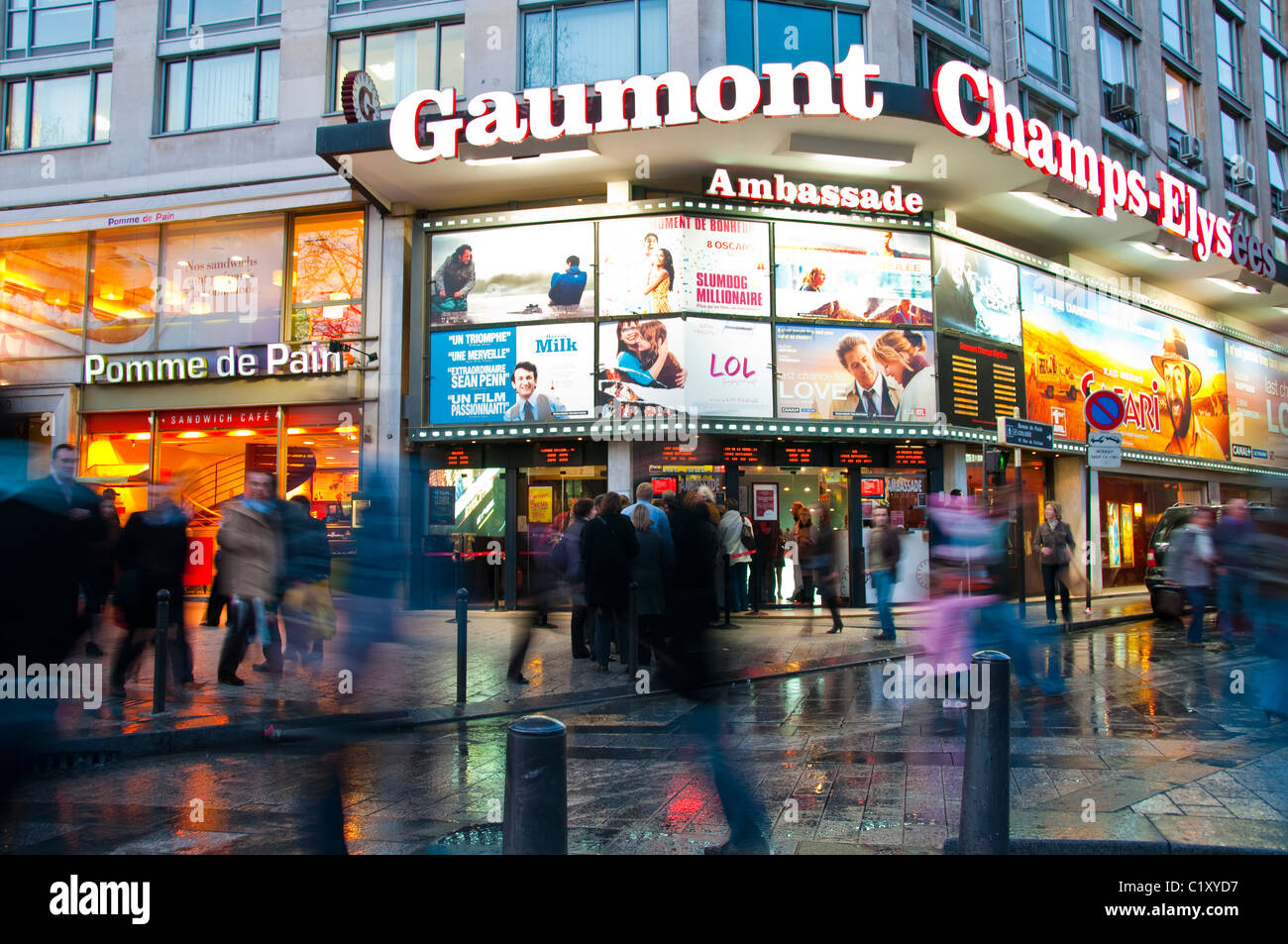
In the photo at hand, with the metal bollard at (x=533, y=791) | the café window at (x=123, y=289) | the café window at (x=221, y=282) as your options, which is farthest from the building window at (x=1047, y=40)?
the metal bollard at (x=533, y=791)

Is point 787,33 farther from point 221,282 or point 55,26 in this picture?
point 55,26

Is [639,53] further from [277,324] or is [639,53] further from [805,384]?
[277,324]

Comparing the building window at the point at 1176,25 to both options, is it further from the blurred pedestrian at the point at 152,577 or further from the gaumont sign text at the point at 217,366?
the blurred pedestrian at the point at 152,577

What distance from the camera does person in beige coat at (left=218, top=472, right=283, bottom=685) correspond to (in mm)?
5953

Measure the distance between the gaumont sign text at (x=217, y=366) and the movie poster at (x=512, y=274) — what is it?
2.28 metres

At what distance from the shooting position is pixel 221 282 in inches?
686

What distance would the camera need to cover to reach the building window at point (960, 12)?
1773 centimetres

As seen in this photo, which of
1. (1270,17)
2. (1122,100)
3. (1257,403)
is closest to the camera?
(1122,100)

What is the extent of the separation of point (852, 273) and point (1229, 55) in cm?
2121

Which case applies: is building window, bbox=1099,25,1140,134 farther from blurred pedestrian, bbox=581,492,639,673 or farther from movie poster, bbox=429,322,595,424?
blurred pedestrian, bbox=581,492,639,673

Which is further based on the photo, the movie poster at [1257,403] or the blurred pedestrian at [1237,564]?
the movie poster at [1257,403]

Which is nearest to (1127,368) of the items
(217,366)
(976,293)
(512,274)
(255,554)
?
(976,293)

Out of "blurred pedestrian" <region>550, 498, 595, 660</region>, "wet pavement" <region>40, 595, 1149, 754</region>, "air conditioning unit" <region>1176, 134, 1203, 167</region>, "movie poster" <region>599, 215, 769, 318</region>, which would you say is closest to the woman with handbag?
"wet pavement" <region>40, 595, 1149, 754</region>

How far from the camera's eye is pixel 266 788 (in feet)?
19.1
